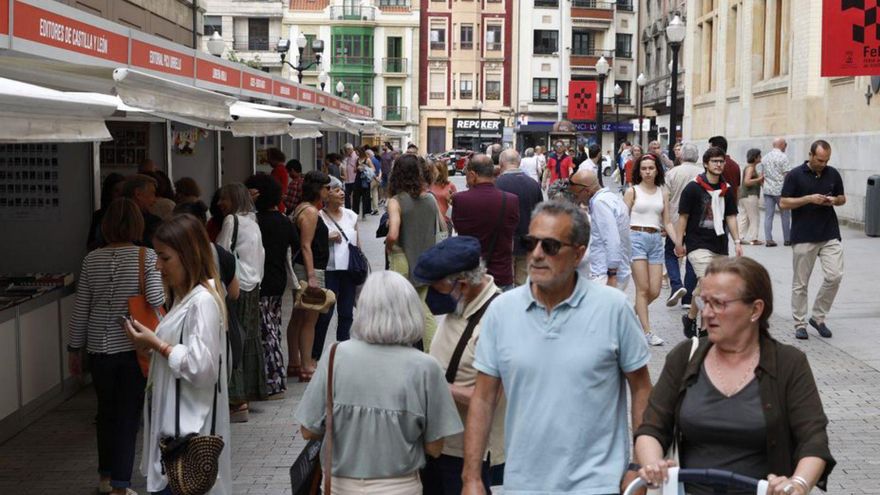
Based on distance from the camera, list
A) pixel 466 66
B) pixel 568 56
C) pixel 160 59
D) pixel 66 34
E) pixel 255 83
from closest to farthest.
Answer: pixel 66 34, pixel 160 59, pixel 255 83, pixel 568 56, pixel 466 66

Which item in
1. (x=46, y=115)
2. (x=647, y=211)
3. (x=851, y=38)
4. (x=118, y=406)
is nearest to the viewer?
(x=46, y=115)

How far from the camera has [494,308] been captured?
4.25m

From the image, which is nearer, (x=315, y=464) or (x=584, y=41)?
(x=315, y=464)

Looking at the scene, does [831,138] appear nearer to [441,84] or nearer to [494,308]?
[494,308]

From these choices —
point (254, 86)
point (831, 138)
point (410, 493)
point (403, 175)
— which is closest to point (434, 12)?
point (831, 138)

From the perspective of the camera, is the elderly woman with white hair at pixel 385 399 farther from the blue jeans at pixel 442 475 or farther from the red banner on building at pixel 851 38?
the red banner on building at pixel 851 38

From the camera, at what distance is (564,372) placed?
4027mm

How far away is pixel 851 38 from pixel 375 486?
12731 millimetres

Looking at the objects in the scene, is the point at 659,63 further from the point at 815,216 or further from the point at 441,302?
the point at 441,302

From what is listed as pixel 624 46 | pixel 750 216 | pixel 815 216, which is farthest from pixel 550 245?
pixel 624 46

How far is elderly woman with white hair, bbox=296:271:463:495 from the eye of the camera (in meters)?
4.40

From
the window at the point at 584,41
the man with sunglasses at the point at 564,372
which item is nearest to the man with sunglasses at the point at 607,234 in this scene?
the man with sunglasses at the point at 564,372

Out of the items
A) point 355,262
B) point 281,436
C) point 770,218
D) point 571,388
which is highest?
point 571,388

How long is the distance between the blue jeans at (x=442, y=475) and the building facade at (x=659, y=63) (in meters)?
49.1
